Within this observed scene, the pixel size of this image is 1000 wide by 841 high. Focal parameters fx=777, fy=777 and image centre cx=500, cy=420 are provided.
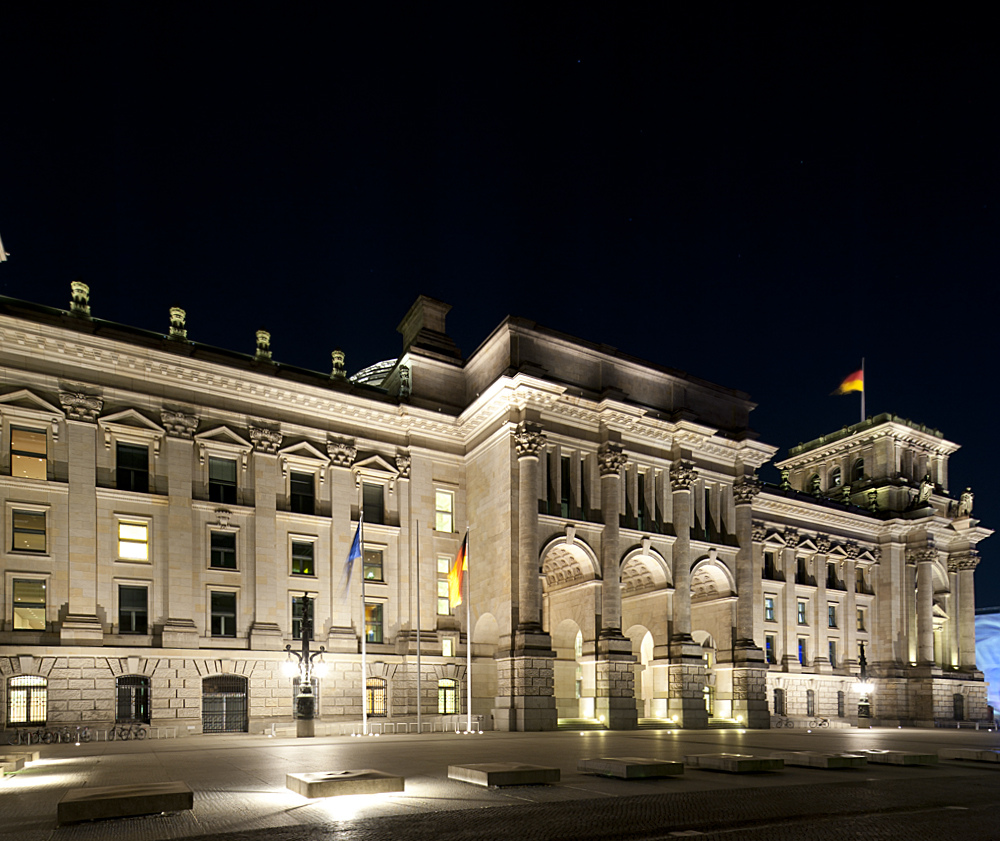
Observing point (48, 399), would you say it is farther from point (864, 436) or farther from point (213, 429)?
point (864, 436)

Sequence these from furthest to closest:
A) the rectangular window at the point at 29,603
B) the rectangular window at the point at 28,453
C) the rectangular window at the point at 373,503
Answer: the rectangular window at the point at 373,503 < the rectangular window at the point at 28,453 < the rectangular window at the point at 29,603

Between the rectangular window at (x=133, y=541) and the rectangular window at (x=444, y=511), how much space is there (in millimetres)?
16028

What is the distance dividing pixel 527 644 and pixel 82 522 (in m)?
22.6

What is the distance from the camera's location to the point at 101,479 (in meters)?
37.5

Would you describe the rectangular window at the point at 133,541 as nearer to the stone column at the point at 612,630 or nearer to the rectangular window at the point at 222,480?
the rectangular window at the point at 222,480

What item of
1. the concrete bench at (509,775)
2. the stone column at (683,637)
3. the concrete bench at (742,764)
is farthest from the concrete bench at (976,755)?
the stone column at (683,637)

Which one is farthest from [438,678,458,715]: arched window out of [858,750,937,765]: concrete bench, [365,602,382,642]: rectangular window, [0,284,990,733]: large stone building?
[858,750,937,765]: concrete bench

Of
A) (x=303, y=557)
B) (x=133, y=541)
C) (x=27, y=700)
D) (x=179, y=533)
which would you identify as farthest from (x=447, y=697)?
(x=27, y=700)

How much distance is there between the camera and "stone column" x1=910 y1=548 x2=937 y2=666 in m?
69.6

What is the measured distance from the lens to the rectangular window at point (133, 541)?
123 feet

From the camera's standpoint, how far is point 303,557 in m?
42.3

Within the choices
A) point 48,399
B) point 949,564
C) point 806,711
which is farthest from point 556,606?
point 949,564

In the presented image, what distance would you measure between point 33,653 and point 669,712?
112ft

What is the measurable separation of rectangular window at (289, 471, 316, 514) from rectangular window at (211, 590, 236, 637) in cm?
581
